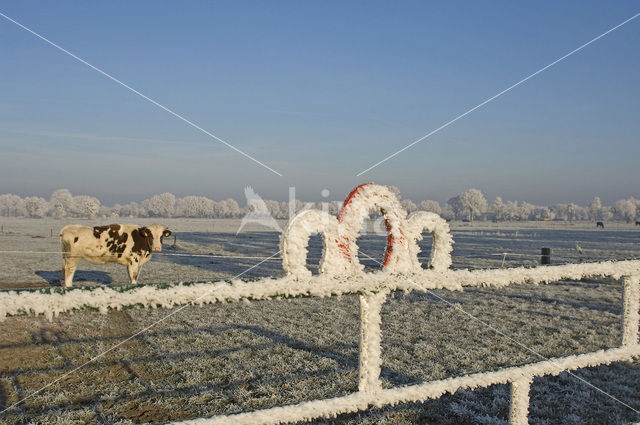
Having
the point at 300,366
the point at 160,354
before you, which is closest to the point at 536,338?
the point at 300,366

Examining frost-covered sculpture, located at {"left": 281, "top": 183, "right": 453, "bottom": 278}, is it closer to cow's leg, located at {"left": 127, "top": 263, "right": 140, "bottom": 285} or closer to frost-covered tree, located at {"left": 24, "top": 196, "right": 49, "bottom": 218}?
cow's leg, located at {"left": 127, "top": 263, "right": 140, "bottom": 285}

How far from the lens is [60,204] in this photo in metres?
117

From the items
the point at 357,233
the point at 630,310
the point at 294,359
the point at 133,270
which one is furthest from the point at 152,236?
the point at 630,310

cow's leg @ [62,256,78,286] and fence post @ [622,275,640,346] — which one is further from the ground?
fence post @ [622,275,640,346]

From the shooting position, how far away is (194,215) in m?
161

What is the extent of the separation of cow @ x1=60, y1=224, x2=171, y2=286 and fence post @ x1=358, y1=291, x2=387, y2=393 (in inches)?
472

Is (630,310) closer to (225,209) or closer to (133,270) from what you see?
(133,270)

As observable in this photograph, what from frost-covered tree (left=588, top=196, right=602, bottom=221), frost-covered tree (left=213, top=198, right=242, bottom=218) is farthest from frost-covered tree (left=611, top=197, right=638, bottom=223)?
frost-covered tree (left=213, top=198, right=242, bottom=218)

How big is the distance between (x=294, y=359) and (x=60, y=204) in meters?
133

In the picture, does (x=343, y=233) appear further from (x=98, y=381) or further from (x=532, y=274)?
(x=98, y=381)

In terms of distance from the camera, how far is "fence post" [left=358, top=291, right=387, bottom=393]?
1854 mm

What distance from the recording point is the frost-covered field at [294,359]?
4582 millimetres

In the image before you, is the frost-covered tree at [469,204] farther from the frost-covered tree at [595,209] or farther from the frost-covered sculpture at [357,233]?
the frost-covered sculpture at [357,233]

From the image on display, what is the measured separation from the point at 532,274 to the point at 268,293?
1748mm
